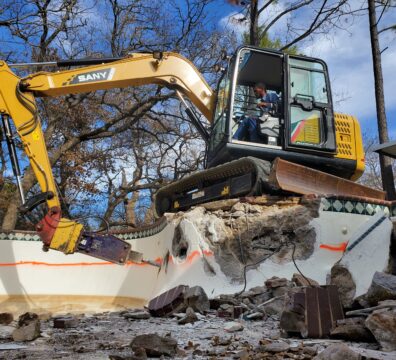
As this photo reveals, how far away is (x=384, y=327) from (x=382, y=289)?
645 millimetres

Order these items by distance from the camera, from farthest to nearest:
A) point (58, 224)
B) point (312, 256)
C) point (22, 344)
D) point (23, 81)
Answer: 1. point (23, 81)
2. point (58, 224)
3. point (312, 256)
4. point (22, 344)

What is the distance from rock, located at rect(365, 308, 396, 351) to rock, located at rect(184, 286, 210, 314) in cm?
208

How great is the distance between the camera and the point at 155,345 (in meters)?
3.04

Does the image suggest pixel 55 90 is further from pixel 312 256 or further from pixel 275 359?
pixel 275 359

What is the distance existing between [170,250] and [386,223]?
3.04 m

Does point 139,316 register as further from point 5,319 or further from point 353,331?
point 353,331

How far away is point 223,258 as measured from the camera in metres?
6.12

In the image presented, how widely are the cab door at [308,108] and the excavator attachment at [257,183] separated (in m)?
0.58

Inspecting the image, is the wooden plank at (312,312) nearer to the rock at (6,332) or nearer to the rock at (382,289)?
the rock at (382,289)

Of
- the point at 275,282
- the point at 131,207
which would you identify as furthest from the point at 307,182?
the point at 131,207

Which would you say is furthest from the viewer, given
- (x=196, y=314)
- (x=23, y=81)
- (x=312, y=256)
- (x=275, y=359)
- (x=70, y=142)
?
(x=70, y=142)

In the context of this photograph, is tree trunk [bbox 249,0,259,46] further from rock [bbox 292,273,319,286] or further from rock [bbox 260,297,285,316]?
rock [bbox 260,297,285,316]

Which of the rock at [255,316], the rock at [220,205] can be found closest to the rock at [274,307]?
the rock at [255,316]

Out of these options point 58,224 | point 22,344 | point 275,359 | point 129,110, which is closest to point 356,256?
point 275,359
